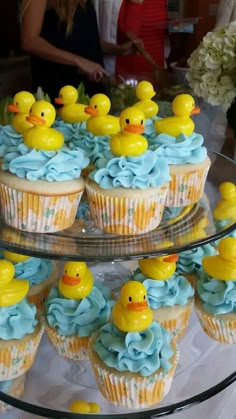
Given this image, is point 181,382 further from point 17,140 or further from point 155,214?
point 17,140

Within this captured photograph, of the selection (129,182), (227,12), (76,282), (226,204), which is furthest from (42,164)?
(227,12)

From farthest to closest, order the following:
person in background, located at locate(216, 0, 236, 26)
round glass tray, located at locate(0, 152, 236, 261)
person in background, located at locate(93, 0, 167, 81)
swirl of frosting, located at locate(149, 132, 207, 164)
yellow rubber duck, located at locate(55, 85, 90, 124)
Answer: person in background, located at locate(216, 0, 236, 26)
person in background, located at locate(93, 0, 167, 81)
yellow rubber duck, located at locate(55, 85, 90, 124)
swirl of frosting, located at locate(149, 132, 207, 164)
round glass tray, located at locate(0, 152, 236, 261)

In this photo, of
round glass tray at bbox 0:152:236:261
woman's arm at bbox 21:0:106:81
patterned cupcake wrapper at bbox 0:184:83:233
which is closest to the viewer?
round glass tray at bbox 0:152:236:261

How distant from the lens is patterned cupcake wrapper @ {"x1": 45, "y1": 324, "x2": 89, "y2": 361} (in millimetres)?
975

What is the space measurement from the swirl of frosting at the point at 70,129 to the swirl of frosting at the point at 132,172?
21 cm

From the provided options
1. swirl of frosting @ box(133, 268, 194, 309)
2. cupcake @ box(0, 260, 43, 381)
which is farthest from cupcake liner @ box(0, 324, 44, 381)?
swirl of frosting @ box(133, 268, 194, 309)

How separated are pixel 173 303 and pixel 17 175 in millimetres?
390

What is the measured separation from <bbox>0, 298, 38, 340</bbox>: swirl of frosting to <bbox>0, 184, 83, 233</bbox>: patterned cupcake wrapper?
147 mm

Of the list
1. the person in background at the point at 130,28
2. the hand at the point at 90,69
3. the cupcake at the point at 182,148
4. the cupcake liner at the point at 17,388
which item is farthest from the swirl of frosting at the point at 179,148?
the person in background at the point at 130,28

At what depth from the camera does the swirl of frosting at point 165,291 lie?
3.33 ft

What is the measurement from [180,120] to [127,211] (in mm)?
216

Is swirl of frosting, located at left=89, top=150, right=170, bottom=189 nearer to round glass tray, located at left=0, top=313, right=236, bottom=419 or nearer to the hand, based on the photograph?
round glass tray, located at left=0, top=313, right=236, bottom=419

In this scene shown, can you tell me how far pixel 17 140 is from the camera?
94cm

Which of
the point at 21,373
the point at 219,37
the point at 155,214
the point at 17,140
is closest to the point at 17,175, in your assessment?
the point at 17,140
